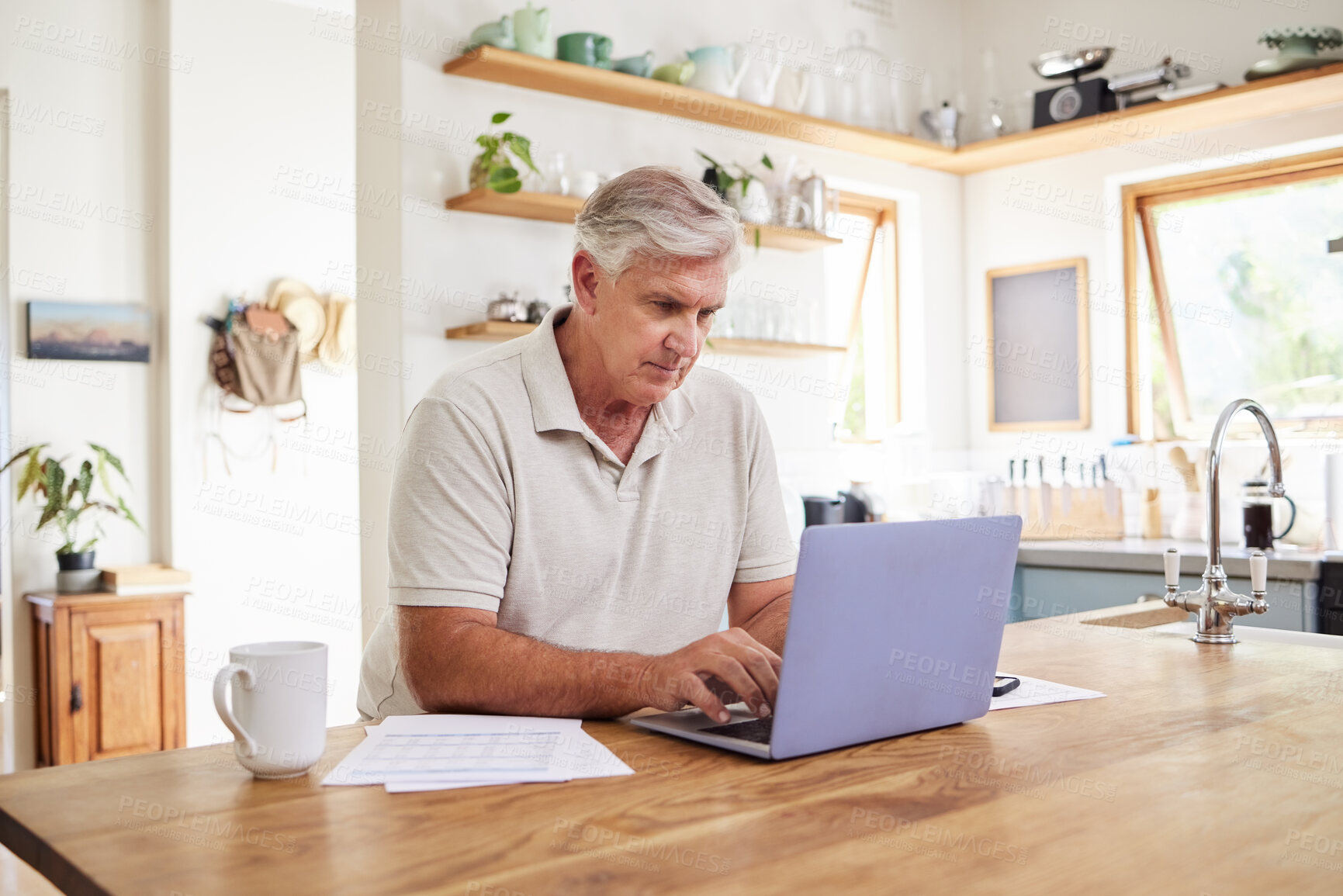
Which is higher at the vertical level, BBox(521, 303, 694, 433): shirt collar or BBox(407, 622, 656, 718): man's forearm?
BBox(521, 303, 694, 433): shirt collar

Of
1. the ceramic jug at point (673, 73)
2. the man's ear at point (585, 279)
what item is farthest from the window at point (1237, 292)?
the man's ear at point (585, 279)

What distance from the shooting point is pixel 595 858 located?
32.1 inches

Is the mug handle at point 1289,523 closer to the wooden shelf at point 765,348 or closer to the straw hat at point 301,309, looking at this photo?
the wooden shelf at point 765,348

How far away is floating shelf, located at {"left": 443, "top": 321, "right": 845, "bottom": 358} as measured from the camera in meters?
3.05

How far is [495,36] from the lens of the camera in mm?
3127

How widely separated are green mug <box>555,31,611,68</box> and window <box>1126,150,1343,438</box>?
2.12 meters

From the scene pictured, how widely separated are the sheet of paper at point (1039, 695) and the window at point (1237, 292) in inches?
112

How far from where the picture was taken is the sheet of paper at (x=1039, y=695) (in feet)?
4.41

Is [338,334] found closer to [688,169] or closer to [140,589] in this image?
[140,589]

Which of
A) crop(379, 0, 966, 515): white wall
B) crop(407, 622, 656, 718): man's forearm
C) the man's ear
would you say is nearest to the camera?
crop(407, 622, 656, 718): man's forearm

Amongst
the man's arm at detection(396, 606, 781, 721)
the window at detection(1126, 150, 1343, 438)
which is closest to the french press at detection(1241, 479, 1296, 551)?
the window at detection(1126, 150, 1343, 438)

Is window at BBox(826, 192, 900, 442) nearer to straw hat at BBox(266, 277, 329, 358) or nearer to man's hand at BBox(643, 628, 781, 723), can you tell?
straw hat at BBox(266, 277, 329, 358)

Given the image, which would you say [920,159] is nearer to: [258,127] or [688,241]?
[258,127]

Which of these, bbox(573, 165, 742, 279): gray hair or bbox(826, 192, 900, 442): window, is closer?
bbox(573, 165, 742, 279): gray hair
